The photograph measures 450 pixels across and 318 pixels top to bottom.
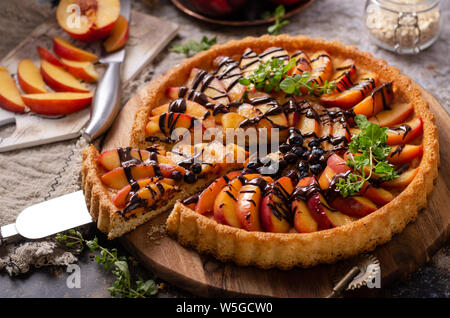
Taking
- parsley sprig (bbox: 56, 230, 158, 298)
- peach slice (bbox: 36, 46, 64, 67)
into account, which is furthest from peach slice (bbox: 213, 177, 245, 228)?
peach slice (bbox: 36, 46, 64, 67)

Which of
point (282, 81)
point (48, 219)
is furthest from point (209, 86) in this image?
point (48, 219)

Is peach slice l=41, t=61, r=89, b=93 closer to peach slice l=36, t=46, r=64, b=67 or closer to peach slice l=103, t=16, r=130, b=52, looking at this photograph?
peach slice l=36, t=46, r=64, b=67

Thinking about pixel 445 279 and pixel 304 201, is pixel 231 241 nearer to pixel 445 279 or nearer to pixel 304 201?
pixel 304 201

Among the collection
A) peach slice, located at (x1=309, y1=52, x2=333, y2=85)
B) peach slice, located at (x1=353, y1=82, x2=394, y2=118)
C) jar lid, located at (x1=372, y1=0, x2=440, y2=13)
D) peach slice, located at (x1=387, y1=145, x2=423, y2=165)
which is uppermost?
jar lid, located at (x1=372, y1=0, x2=440, y2=13)

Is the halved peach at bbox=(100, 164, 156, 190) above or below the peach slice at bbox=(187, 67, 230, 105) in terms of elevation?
below

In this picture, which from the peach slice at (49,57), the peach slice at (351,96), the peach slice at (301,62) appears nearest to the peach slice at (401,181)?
the peach slice at (351,96)
